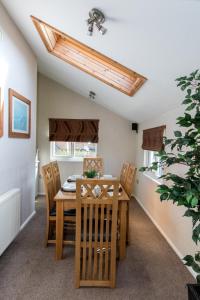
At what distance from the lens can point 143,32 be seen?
1734 millimetres

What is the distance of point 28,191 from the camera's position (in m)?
3.57

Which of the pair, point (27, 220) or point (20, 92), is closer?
point (20, 92)

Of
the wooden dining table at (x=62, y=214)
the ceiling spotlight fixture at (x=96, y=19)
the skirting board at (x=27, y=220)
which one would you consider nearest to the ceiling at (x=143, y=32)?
the ceiling spotlight fixture at (x=96, y=19)

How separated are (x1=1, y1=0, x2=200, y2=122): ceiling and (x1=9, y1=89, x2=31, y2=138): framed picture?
0.92 meters

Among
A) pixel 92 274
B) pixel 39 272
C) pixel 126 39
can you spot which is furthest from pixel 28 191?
pixel 126 39

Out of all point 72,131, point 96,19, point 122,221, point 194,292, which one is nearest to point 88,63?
point 96,19

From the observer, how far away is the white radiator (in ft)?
7.61

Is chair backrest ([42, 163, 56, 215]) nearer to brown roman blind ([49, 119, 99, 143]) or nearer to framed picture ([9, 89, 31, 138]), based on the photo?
framed picture ([9, 89, 31, 138])

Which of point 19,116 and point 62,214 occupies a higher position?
point 19,116

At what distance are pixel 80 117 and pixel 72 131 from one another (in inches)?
15.8

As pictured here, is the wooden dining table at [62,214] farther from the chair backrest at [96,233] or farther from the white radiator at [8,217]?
the white radiator at [8,217]

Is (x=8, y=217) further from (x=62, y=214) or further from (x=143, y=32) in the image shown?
(x=143, y=32)

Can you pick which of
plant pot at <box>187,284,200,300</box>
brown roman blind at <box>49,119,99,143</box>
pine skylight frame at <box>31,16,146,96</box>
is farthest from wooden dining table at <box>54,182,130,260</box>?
brown roman blind at <box>49,119,99,143</box>

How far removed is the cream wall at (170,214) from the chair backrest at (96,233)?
3.07ft
